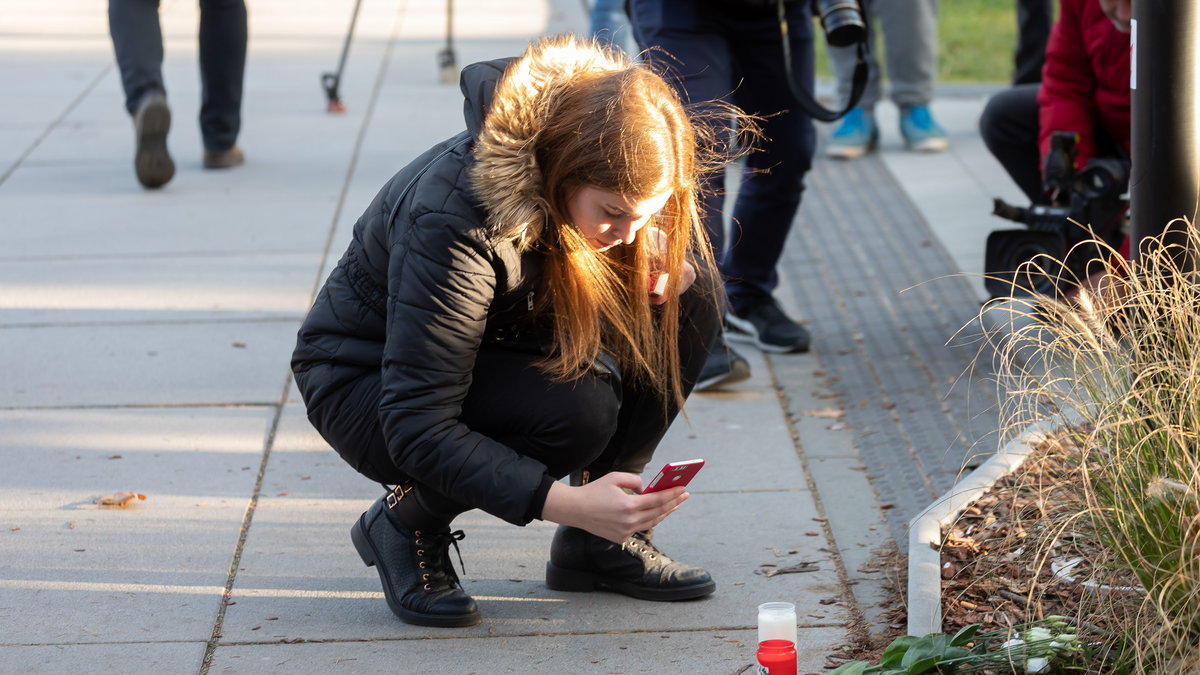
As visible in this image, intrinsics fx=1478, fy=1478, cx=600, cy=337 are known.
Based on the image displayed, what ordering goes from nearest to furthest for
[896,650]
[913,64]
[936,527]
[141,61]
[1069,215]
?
[896,650] < [936,527] < [1069,215] < [141,61] < [913,64]

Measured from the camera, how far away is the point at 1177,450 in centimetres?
245

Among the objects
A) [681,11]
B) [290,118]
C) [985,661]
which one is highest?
[681,11]

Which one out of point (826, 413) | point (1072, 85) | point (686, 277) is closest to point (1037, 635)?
point (686, 277)

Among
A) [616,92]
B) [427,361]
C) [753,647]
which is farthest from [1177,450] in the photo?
[427,361]

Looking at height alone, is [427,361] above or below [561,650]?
above

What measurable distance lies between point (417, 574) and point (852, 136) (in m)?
4.56

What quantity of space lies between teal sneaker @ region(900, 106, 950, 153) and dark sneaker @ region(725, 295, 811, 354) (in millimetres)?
2610

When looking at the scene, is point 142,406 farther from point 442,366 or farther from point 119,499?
point 442,366

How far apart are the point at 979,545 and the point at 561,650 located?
889 mm

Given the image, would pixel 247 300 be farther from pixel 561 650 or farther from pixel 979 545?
pixel 979 545

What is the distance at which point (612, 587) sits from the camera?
3.22 meters

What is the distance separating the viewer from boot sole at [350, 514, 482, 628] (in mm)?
3039

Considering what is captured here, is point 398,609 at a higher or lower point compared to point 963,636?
lower

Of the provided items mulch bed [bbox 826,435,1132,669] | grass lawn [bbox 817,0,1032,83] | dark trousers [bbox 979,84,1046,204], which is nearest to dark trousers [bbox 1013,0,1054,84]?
grass lawn [bbox 817,0,1032,83]
